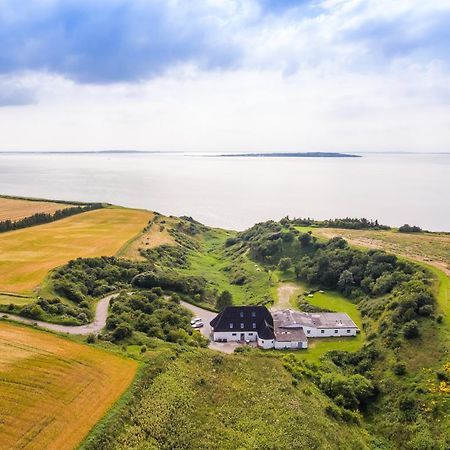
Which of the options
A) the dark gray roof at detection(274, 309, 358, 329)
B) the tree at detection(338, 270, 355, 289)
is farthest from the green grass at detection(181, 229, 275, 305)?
the dark gray roof at detection(274, 309, 358, 329)

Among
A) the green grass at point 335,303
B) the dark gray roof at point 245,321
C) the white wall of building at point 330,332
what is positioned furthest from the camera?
the green grass at point 335,303

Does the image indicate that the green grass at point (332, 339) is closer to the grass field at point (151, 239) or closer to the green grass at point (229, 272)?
the green grass at point (229, 272)

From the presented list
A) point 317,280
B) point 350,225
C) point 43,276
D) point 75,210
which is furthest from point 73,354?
point 75,210

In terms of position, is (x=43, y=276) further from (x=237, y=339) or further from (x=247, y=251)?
(x=247, y=251)

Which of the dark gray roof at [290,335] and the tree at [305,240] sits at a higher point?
the tree at [305,240]

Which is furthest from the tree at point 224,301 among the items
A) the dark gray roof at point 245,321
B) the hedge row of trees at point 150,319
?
the dark gray roof at point 245,321
